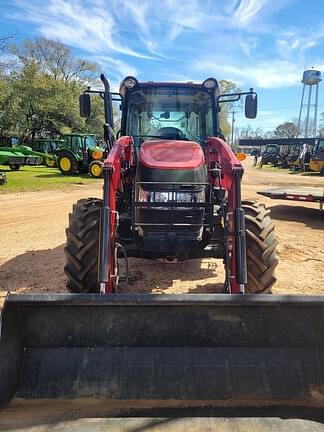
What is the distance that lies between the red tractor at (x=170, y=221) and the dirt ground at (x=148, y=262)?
1.15 metres

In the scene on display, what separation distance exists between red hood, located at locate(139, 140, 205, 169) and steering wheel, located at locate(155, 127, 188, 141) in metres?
0.45

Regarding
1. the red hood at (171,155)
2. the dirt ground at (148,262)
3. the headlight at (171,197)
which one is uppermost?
the red hood at (171,155)

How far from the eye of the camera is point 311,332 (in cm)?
263

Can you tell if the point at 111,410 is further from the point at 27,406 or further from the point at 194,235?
the point at 194,235

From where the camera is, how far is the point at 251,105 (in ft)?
17.4

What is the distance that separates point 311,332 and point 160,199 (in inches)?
72.1

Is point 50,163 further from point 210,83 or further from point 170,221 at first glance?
point 170,221

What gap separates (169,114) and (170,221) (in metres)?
1.77

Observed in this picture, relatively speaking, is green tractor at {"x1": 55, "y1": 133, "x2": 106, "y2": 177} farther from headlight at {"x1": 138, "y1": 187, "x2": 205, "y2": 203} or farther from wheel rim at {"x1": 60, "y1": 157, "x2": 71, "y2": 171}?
headlight at {"x1": 138, "y1": 187, "x2": 205, "y2": 203}

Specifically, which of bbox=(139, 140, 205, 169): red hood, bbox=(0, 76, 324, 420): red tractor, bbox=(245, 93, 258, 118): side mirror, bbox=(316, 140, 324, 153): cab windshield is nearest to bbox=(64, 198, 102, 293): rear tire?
bbox=(0, 76, 324, 420): red tractor

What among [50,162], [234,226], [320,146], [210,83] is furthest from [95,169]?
[320,146]

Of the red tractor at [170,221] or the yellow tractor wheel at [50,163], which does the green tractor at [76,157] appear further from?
the red tractor at [170,221]

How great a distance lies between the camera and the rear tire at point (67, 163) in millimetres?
20219

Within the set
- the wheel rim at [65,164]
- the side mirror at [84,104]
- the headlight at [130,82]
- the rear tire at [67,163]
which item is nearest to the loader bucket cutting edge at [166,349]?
the headlight at [130,82]
